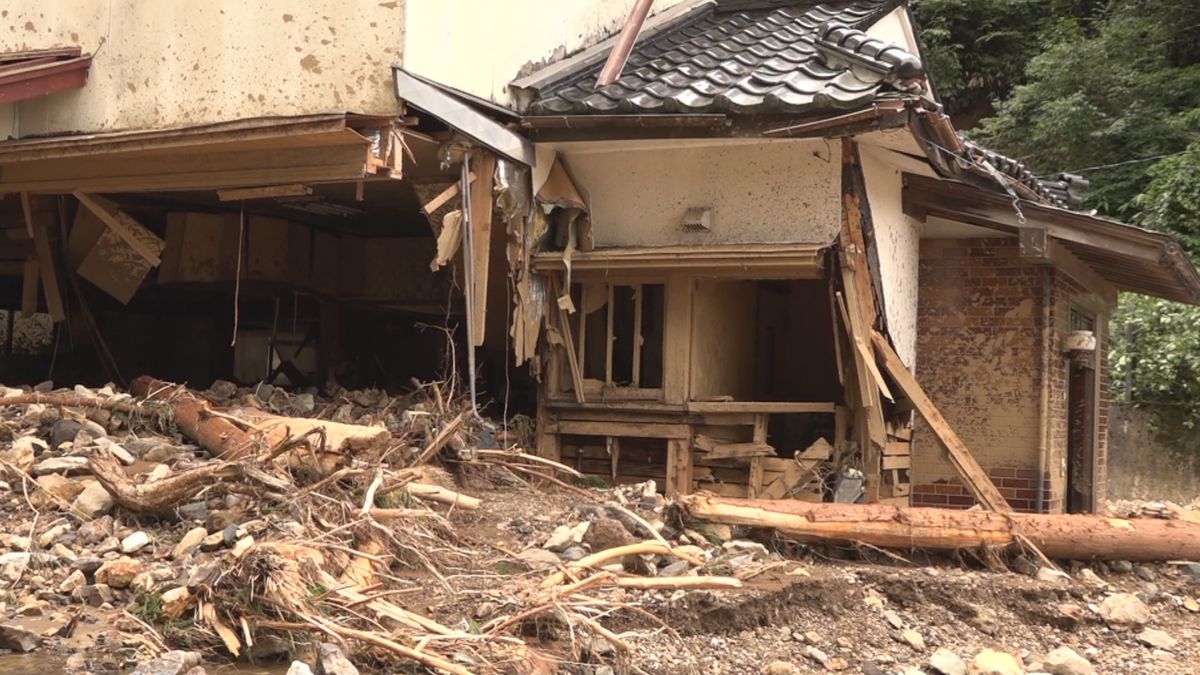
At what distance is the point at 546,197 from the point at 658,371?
5.32ft

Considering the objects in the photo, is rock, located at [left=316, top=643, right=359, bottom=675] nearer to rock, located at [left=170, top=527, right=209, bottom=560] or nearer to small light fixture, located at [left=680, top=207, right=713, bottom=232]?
rock, located at [left=170, top=527, right=209, bottom=560]

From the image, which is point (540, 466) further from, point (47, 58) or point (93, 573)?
point (47, 58)

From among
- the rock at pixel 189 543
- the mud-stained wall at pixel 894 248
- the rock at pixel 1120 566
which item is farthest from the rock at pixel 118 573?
Answer: the rock at pixel 1120 566

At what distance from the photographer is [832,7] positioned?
10602 mm

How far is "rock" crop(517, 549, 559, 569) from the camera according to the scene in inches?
221

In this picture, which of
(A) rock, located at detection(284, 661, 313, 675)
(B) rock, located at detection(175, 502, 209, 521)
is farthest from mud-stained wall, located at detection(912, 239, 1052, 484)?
(A) rock, located at detection(284, 661, 313, 675)

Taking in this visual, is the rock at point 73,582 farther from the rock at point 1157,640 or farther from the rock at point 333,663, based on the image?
the rock at point 1157,640

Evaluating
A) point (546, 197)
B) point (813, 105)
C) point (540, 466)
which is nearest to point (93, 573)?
point (540, 466)

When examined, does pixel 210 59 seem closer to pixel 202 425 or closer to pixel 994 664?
pixel 202 425

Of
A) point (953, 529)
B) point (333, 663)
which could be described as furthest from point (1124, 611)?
point (333, 663)

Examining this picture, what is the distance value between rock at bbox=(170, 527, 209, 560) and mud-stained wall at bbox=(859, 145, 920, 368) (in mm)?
5098

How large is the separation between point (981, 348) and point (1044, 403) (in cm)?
67

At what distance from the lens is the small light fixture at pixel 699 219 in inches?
330

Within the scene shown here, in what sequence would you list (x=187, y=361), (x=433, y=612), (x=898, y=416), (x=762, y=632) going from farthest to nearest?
1. (x=187, y=361)
2. (x=898, y=416)
3. (x=762, y=632)
4. (x=433, y=612)
